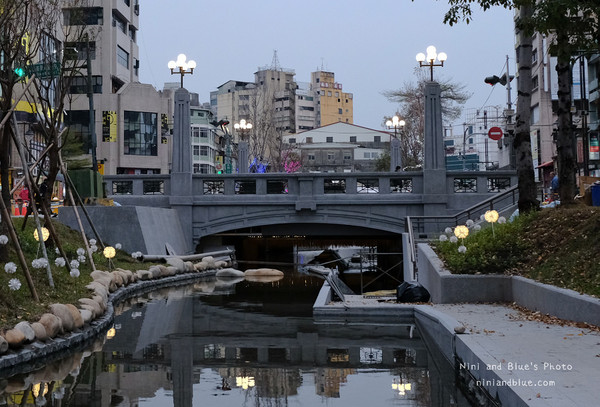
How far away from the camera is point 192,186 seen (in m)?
36.6

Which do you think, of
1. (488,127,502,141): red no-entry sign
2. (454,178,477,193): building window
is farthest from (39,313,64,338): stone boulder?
(488,127,502,141): red no-entry sign

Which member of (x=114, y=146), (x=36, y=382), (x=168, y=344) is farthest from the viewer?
(x=114, y=146)

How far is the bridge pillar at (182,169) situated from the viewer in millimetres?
36125

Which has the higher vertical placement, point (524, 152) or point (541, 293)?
point (524, 152)

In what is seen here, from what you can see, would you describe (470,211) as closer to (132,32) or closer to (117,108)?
(117,108)

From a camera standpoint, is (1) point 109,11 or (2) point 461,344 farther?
(1) point 109,11

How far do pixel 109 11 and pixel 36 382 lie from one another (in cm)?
6681

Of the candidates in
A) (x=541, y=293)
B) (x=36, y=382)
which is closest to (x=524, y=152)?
(x=541, y=293)

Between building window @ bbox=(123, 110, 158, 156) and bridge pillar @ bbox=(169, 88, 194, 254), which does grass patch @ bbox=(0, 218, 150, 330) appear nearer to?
bridge pillar @ bbox=(169, 88, 194, 254)

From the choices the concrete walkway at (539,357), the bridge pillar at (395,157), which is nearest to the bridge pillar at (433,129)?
the bridge pillar at (395,157)

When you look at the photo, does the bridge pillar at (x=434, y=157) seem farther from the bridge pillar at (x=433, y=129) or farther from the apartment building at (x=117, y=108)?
the apartment building at (x=117, y=108)

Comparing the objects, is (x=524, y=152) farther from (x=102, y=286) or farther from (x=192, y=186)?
(x=192, y=186)

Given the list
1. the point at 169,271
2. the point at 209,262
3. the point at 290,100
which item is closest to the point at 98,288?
the point at 169,271

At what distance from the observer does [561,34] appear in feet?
56.6
